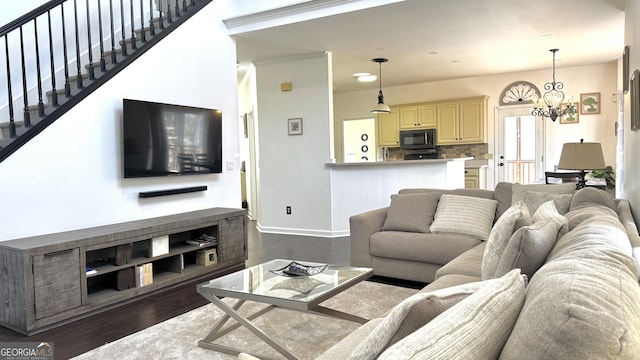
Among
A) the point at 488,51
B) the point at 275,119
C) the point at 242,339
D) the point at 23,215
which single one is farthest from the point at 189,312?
the point at 488,51

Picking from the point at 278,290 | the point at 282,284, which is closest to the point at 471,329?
the point at 278,290

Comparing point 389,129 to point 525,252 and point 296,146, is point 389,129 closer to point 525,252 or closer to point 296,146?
point 296,146

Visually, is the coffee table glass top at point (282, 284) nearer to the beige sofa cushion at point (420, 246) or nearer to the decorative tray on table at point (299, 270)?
the decorative tray on table at point (299, 270)

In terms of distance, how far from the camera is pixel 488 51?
6281 mm

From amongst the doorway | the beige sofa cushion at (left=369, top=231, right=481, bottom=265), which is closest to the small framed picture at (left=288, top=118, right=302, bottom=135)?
the beige sofa cushion at (left=369, top=231, right=481, bottom=265)

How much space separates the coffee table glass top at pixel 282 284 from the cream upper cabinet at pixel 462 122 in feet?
20.9

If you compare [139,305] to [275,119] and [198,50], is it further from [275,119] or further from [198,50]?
[275,119]

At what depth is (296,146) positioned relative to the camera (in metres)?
6.36

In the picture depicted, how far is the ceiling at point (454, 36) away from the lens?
4.42 meters

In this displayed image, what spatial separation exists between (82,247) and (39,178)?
0.71m

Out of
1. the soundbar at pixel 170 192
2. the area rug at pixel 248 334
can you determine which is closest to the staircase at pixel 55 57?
the soundbar at pixel 170 192

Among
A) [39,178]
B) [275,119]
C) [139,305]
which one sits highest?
[275,119]

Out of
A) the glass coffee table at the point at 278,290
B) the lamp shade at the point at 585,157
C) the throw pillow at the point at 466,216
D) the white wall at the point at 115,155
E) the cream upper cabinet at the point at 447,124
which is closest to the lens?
the glass coffee table at the point at 278,290

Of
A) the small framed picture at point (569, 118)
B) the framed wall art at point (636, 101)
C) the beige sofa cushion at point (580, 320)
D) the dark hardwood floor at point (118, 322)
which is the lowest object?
the dark hardwood floor at point (118, 322)
